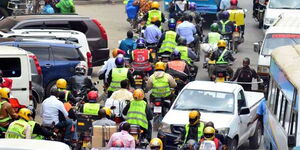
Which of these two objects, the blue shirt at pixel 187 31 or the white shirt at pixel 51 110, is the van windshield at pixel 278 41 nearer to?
the blue shirt at pixel 187 31

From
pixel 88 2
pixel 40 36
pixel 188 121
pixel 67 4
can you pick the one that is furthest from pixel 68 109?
pixel 88 2

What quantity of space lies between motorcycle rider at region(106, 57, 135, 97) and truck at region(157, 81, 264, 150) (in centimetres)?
161

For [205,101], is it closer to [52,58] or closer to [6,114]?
[6,114]

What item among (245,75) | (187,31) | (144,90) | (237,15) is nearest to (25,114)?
(144,90)

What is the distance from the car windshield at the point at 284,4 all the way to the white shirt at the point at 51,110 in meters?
18.0

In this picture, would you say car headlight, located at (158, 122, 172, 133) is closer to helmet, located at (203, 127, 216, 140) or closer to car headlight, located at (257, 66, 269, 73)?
helmet, located at (203, 127, 216, 140)

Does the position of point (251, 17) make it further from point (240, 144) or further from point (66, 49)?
point (240, 144)

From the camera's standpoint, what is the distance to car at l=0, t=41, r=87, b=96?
25.9m

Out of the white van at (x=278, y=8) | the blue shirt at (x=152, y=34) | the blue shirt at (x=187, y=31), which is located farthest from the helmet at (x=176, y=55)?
the white van at (x=278, y=8)

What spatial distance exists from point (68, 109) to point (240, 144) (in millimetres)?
3706

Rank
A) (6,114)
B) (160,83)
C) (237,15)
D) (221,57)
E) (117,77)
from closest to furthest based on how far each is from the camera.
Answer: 1. (6,114)
2. (117,77)
3. (160,83)
4. (221,57)
5. (237,15)

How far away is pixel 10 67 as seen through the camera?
23.5m

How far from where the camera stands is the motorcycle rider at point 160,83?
74.6 feet

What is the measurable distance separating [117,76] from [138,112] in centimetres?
337
